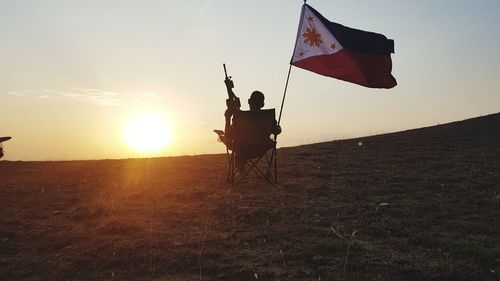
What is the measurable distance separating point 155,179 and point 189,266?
19.5 ft

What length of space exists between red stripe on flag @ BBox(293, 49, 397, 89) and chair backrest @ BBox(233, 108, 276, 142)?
4.71ft

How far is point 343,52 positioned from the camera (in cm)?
962

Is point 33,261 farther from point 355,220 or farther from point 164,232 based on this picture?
point 355,220

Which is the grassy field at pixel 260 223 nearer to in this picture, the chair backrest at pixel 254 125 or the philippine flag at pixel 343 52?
the chair backrest at pixel 254 125

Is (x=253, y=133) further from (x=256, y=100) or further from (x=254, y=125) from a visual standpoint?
(x=256, y=100)

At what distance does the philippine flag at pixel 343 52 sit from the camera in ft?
31.8

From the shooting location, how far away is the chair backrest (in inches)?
363

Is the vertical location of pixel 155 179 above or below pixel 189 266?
above

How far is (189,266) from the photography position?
4812 millimetres

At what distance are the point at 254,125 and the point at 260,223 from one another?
318cm

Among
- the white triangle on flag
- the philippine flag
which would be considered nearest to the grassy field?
the philippine flag

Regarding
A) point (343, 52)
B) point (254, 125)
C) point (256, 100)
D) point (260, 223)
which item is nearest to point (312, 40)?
point (343, 52)

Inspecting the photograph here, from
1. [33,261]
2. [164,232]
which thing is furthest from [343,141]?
[33,261]

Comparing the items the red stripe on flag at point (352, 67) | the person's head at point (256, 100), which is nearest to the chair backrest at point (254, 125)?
the person's head at point (256, 100)
